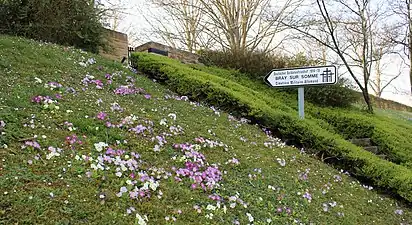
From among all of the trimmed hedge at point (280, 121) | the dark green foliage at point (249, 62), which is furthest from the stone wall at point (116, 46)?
the dark green foliage at point (249, 62)

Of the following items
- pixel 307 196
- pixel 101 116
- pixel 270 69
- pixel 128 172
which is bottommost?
pixel 307 196

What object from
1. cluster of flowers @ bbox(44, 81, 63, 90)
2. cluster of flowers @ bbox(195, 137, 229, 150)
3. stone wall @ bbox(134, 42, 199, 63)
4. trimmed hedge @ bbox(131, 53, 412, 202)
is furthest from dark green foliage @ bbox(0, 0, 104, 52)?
cluster of flowers @ bbox(195, 137, 229, 150)

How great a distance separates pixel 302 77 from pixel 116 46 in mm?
4045

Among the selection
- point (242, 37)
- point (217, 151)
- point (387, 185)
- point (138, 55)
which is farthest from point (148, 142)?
point (242, 37)

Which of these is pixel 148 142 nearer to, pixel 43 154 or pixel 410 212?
pixel 43 154

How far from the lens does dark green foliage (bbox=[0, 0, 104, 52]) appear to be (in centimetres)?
619

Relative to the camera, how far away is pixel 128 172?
2.84 meters

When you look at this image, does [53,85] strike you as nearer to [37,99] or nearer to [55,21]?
[37,99]

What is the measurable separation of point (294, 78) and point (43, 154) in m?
3.99

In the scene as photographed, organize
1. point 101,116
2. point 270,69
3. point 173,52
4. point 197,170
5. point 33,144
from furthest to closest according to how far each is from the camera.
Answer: point 173,52 < point 270,69 < point 101,116 < point 197,170 < point 33,144

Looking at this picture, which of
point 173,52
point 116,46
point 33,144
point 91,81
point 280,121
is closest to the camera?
point 33,144

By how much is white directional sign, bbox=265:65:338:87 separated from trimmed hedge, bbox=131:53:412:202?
44 centimetres

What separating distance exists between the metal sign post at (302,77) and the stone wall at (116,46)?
3401 millimetres

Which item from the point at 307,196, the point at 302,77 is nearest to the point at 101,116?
the point at 307,196
